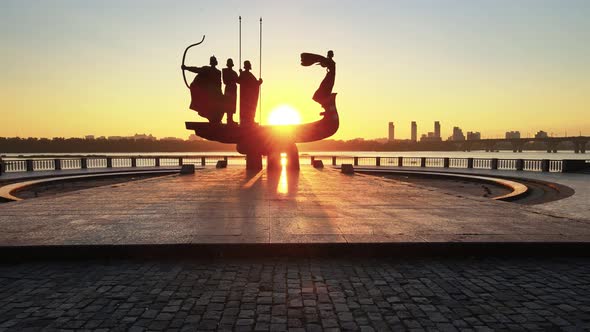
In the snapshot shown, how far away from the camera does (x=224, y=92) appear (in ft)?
69.5

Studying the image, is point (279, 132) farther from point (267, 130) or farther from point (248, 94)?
point (248, 94)

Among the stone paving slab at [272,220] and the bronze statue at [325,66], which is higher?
the bronze statue at [325,66]

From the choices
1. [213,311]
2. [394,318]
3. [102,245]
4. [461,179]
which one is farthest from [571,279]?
[461,179]

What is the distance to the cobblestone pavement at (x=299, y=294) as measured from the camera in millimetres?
3551

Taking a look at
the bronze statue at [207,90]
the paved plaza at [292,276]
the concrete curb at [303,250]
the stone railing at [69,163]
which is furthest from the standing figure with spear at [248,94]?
the concrete curb at [303,250]

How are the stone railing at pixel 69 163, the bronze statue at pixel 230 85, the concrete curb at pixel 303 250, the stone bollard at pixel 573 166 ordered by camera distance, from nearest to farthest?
the concrete curb at pixel 303 250 < the bronze statue at pixel 230 85 < the stone bollard at pixel 573 166 < the stone railing at pixel 69 163


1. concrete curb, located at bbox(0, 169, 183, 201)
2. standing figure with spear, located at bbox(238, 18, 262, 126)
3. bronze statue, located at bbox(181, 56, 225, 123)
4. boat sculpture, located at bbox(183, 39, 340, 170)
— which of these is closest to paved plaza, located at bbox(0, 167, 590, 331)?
concrete curb, located at bbox(0, 169, 183, 201)

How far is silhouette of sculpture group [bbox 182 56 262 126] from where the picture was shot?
19.6 m

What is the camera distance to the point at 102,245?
5.55 m

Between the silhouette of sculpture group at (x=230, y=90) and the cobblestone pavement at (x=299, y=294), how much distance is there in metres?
15.5

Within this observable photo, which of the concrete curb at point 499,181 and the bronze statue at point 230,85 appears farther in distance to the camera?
the bronze statue at point 230,85

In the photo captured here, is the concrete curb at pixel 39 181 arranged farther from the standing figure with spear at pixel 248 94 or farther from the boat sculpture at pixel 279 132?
the standing figure with spear at pixel 248 94

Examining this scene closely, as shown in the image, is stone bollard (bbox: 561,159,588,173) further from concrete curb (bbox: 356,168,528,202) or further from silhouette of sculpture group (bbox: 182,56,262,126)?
silhouette of sculpture group (bbox: 182,56,262,126)

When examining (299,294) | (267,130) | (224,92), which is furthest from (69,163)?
(299,294)
